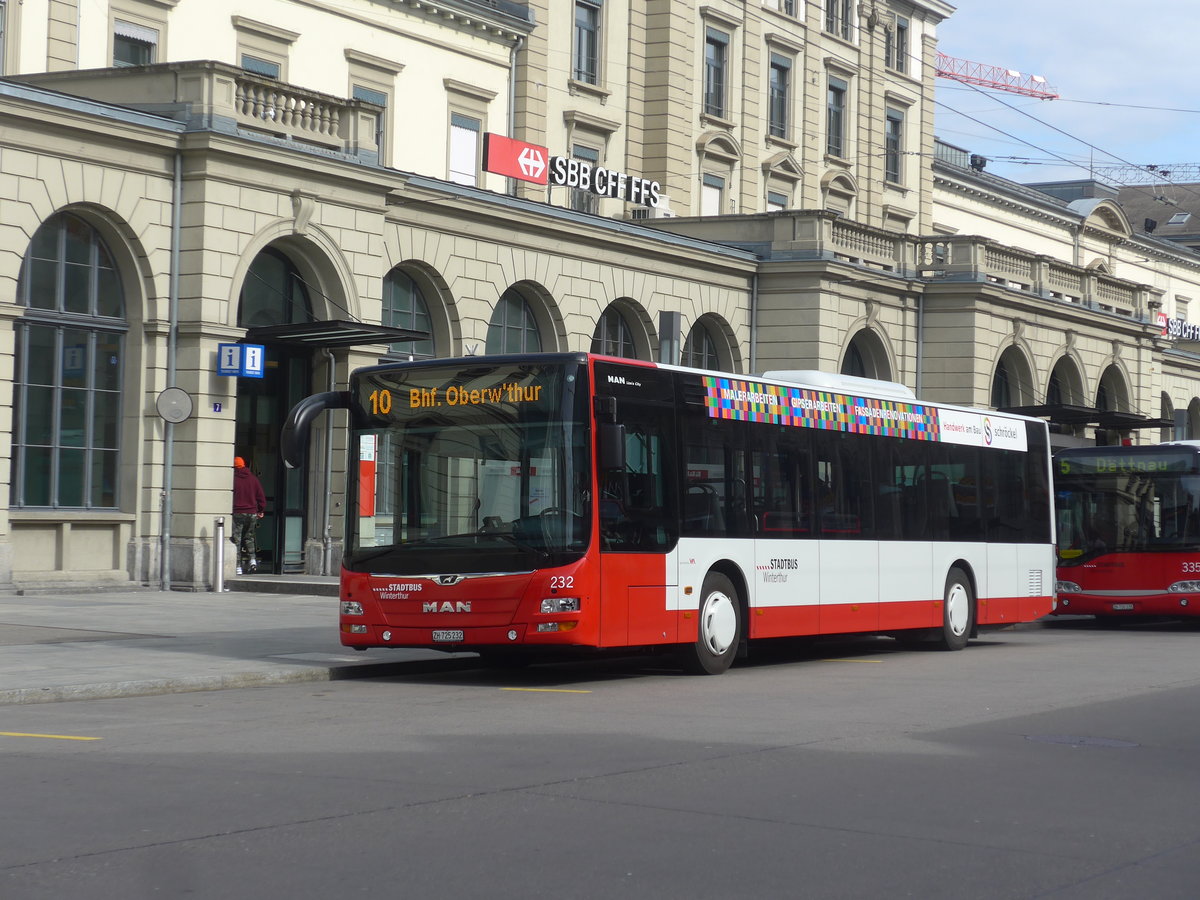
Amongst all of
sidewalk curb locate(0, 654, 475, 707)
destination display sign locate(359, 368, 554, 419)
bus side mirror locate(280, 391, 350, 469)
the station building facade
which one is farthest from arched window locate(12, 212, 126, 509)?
bus side mirror locate(280, 391, 350, 469)

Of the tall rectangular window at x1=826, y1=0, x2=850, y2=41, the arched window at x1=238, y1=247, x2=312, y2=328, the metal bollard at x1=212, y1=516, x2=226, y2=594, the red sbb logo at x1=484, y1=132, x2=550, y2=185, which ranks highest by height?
the tall rectangular window at x1=826, y1=0, x2=850, y2=41

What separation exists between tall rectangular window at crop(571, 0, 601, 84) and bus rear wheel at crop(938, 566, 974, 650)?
2305 centimetres

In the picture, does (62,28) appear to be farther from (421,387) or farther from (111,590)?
(421,387)

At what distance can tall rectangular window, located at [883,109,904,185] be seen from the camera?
51.7m

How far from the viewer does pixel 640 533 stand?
14.7 metres

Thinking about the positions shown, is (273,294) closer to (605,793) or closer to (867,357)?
(867,357)

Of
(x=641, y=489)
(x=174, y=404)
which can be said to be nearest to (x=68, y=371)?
(x=174, y=404)

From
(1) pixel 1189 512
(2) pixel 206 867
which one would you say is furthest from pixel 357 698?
(1) pixel 1189 512

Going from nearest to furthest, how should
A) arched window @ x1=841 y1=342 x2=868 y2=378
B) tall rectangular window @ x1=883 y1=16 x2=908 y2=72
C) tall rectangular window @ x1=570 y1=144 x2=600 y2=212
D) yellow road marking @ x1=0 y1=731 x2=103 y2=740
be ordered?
yellow road marking @ x1=0 y1=731 x2=103 y2=740 < tall rectangular window @ x1=570 y1=144 x2=600 y2=212 < arched window @ x1=841 y1=342 x2=868 y2=378 < tall rectangular window @ x1=883 y1=16 x2=908 y2=72

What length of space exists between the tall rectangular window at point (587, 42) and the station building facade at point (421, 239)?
0.28 ft

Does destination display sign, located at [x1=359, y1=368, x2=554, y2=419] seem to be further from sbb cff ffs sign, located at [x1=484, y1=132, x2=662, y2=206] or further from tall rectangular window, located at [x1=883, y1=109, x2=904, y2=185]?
tall rectangular window, located at [x1=883, y1=109, x2=904, y2=185]

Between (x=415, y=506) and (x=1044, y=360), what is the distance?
33.3 m

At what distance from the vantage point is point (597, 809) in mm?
8102

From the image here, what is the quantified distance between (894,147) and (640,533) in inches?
1560
